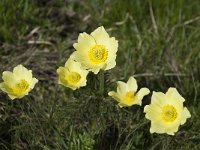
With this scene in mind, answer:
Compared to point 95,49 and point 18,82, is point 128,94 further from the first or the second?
point 18,82

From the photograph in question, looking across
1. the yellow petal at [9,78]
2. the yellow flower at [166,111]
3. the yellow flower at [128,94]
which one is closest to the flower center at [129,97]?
the yellow flower at [128,94]

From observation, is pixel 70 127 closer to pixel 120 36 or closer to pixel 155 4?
pixel 120 36

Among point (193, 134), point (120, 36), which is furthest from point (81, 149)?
point (120, 36)

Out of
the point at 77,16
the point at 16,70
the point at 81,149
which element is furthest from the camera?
the point at 77,16

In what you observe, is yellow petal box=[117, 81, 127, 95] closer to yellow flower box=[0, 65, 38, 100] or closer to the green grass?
the green grass

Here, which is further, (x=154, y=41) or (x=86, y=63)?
(x=154, y=41)

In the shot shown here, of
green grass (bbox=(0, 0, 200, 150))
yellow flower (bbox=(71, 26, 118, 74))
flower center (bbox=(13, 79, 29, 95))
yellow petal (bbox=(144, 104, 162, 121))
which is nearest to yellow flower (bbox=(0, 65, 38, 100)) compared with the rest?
flower center (bbox=(13, 79, 29, 95))
